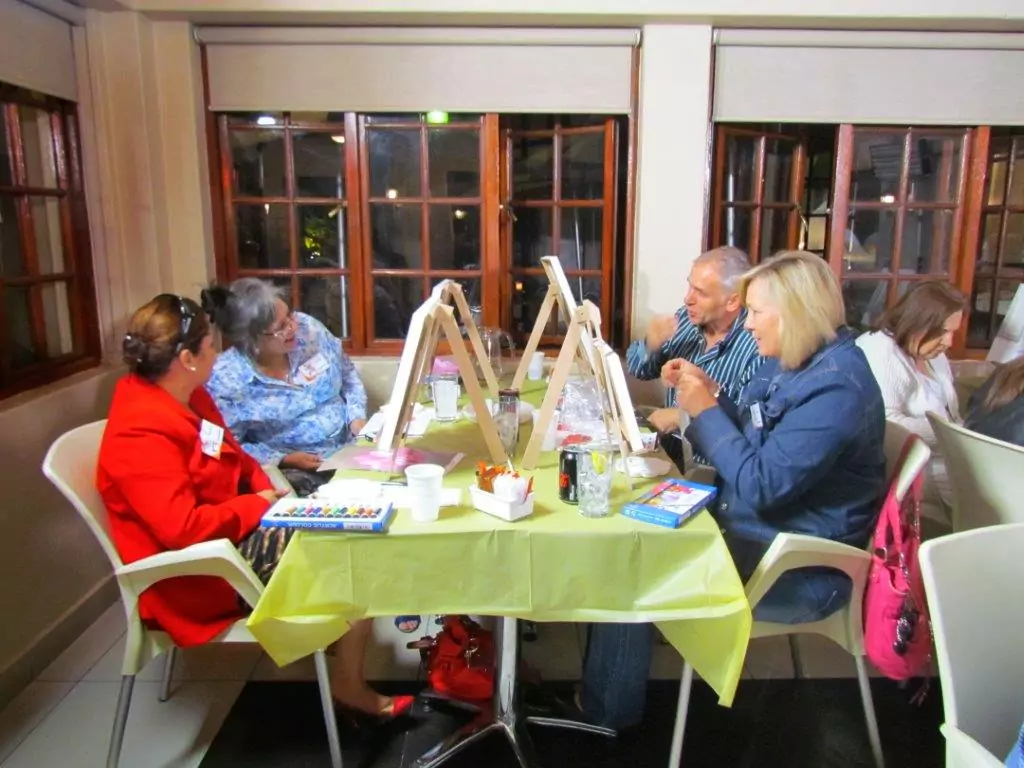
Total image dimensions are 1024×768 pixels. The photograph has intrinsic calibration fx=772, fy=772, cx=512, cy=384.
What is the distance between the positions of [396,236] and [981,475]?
2.35 meters

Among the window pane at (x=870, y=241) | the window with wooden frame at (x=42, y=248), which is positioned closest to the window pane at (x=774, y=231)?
the window pane at (x=870, y=241)

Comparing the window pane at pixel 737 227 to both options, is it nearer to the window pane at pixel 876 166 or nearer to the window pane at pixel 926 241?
the window pane at pixel 876 166

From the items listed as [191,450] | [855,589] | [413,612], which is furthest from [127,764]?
[855,589]

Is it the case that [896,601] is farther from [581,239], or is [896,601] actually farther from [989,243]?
[989,243]

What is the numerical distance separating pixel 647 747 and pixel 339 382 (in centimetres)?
159

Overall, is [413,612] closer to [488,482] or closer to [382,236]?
[488,482]

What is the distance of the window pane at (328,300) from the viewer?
3.38m

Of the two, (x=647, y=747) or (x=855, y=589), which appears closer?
(x=855, y=589)

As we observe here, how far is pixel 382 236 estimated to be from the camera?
3336 mm

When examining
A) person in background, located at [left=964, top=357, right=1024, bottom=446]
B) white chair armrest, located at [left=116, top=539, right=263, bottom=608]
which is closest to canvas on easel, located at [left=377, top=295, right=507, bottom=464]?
white chair armrest, located at [left=116, top=539, right=263, bottom=608]

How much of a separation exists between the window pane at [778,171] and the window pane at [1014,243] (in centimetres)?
96

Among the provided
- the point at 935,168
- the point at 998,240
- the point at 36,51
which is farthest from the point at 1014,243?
the point at 36,51

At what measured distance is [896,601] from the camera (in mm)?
1719

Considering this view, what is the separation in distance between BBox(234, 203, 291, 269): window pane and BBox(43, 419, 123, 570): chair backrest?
1578 mm
